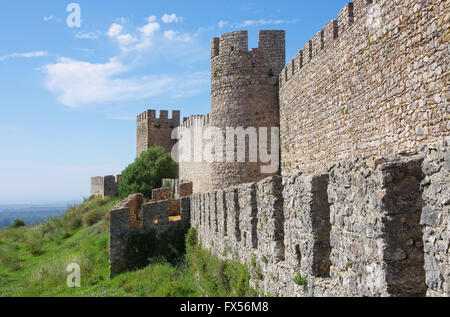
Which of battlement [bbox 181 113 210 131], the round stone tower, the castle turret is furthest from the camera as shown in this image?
the castle turret

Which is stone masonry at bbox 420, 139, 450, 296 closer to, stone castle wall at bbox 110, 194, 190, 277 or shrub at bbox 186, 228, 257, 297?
shrub at bbox 186, 228, 257, 297

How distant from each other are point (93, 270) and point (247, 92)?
7.43 metres

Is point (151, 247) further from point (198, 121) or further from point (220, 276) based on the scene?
point (198, 121)

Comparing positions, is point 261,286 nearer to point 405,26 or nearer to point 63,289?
point 405,26

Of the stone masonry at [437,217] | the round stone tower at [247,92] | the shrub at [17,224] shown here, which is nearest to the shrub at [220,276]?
the stone masonry at [437,217]

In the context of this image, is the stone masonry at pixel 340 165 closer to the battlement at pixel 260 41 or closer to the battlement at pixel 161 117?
the battlement at pixel 260 41

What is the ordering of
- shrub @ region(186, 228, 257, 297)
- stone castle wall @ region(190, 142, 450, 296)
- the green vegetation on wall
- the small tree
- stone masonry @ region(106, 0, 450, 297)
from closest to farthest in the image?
1. stone castle wall @ region(190, 142, 450, 296)
2. stone masonry @ region(106, 0, 450, 297)
3. shrub @ region(186, 228, 257, 297)
4. the green vegetation on wall
5. the small tree

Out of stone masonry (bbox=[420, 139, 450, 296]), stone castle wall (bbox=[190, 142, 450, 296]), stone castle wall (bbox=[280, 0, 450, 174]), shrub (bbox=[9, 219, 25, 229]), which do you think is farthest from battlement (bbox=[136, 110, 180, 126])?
stone masonry (bbox=[420, 139, 450, 296])

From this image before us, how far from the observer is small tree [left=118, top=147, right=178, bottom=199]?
24.1m

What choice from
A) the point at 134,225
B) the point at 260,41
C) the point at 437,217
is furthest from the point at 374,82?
the point at 134,225

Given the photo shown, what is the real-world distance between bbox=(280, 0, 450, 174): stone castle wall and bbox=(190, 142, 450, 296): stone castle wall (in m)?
0.69

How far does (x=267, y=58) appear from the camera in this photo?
1411 centimetres

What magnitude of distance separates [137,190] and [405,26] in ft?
64.6
